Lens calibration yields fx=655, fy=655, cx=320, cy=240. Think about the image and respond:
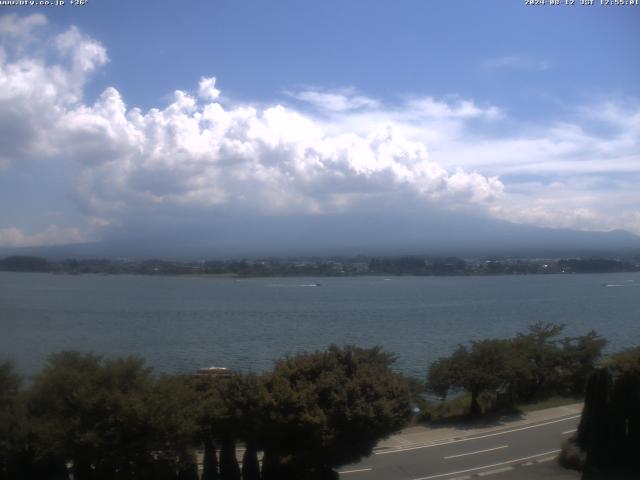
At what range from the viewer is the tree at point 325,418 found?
35.7 ft

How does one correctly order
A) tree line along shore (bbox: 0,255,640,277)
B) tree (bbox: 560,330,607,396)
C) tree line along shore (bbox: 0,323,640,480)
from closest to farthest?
tree line along shore (bbox: 0,323,640,480) < tree (bbox: 560,330,607,396) < tree line along shore (bbox: 0,255,640,277)

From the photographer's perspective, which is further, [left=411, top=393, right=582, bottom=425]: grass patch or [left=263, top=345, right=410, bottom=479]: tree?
[left=411, top=393, right=582, bottom=425]: grass patch

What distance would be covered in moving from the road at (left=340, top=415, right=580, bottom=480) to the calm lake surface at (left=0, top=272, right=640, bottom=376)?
36.2 ft

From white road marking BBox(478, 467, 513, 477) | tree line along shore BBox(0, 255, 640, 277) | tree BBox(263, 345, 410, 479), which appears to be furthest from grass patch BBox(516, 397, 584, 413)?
tree line along shore BBox(0, 255, 640, 277)

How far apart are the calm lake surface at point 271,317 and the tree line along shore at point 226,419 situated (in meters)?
14.9

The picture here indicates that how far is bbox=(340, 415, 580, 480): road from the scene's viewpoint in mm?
12945

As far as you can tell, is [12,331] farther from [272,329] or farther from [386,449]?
[386,449]

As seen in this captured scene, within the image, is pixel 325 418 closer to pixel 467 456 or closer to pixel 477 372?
pixel 467 456

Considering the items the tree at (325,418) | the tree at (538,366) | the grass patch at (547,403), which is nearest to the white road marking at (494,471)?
the tree at (325,418)

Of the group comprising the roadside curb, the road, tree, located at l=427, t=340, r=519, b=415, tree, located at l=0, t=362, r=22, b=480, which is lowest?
the roadside curb

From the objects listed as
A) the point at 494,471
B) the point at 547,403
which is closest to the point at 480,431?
the point at 494,471

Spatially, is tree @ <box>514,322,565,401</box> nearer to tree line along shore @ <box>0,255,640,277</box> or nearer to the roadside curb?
the roadside curb

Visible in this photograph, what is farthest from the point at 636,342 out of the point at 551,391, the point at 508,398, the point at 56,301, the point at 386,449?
the point at 56,301

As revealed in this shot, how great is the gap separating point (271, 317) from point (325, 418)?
40.2 metres
